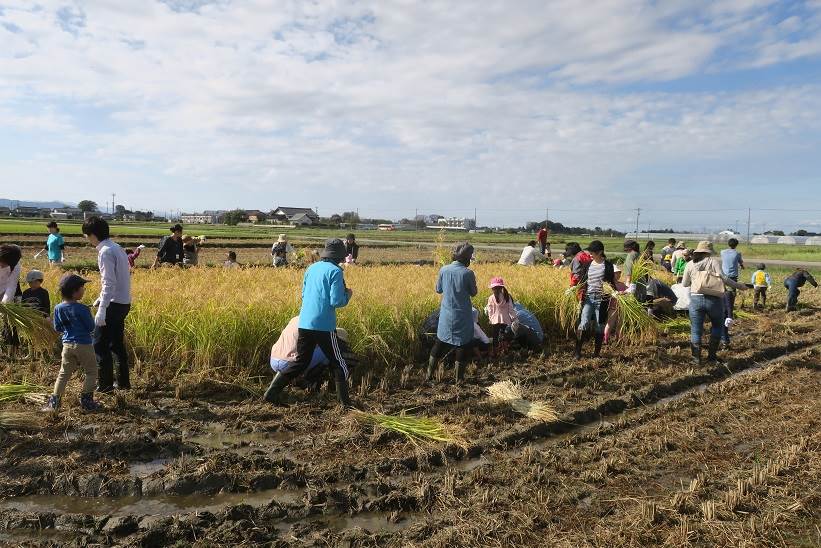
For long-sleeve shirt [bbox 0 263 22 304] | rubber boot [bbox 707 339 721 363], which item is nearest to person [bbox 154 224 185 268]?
long-sleeve shirt [bbox 0 263 22 304]

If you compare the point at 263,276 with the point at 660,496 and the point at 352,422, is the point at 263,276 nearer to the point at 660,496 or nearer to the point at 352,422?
the point at 352,422

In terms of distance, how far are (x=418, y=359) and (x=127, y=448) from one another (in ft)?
11.5

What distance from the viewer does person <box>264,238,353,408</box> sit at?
4555 millimetres

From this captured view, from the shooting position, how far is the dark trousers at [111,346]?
4.91m

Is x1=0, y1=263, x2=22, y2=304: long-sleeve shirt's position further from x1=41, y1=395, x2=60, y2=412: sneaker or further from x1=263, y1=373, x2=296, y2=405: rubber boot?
x1=263, y1=373, x2=296, y2=405: rubber boot

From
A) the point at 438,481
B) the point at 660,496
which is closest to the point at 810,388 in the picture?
the point at 660,496

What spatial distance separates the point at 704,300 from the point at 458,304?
123 inches

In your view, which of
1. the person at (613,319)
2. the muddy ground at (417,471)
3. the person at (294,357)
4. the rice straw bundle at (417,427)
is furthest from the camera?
the person at (613,319)

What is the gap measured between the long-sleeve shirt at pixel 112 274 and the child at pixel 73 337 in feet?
0.88

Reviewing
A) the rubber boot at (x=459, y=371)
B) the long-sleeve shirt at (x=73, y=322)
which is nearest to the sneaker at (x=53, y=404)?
the long-sleeve shirt at (x=73, y=322)

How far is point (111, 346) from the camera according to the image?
5.00 metres

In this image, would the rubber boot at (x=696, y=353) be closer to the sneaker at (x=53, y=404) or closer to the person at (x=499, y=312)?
the person at (x=499, y=312)

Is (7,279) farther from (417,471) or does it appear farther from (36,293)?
(417,471)

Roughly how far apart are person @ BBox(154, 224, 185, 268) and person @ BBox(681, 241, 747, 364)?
793 cm
